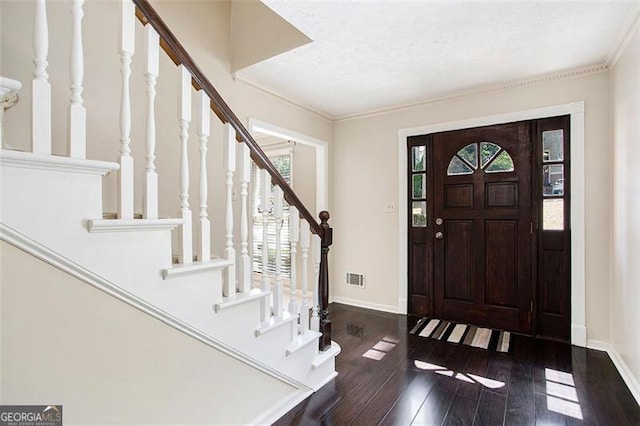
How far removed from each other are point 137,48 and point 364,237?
9.60ft

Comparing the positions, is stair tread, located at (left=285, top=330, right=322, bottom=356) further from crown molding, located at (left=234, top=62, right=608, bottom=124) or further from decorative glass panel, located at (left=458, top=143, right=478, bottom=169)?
A: decorative glass panel, located at (left=458, top=143, right=478, bottom=169)

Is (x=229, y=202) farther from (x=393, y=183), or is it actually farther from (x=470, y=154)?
(x=470, y=154)

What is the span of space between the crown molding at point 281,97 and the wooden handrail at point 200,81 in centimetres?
140

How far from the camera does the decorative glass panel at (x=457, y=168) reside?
10.7ft

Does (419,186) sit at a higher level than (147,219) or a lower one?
higher

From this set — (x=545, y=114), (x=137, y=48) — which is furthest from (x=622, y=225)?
(x=137, y=48)

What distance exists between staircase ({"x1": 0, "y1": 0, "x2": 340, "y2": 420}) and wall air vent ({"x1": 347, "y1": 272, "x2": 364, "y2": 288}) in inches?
76.2

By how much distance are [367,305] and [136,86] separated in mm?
Result: 3251

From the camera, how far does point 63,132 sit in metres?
1.79

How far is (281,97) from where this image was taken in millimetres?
3252

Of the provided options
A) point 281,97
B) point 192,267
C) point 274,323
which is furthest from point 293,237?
point 281,97

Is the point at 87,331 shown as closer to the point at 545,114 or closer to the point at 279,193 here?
the point at 279,193

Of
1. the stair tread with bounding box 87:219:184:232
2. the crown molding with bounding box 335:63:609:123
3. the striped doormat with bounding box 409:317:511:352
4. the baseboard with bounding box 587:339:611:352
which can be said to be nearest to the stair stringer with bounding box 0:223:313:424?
the stair tread with bounding box 87:219:184:232

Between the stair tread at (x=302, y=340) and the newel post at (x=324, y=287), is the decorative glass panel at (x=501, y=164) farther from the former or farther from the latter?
the stair tread at (x=302, y=340)
